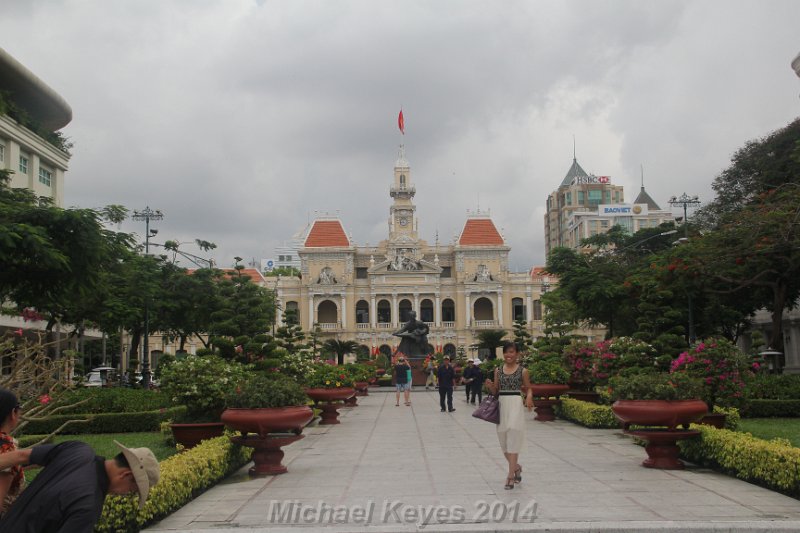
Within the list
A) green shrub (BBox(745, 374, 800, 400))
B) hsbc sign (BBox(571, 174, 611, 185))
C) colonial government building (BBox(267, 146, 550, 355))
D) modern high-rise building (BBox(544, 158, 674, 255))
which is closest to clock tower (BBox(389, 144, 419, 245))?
colonial government building (BBox(267, 146, 550, 355))

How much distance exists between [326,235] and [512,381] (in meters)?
70.8

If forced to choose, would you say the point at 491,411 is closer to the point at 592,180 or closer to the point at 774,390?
the point at 774,390

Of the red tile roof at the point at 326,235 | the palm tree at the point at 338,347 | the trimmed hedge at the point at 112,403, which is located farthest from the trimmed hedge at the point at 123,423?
the red tile roof at the point at 326,235

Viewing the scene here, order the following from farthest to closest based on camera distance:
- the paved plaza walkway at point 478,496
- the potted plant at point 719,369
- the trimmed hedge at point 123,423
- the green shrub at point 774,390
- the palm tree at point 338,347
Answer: the palm tree at point 338,347 < the green shrub at point 774,390 < the trimmed hedge at point 123,423 < the potted plant at point 719,369 < the paved plaza walkway at point 478,496

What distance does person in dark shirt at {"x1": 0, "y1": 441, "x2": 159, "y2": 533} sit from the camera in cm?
316

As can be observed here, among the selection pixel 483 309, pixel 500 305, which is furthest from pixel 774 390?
pixel 483 309

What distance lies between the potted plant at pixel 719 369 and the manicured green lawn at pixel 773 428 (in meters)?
0.83

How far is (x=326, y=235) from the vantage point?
78.3 meters

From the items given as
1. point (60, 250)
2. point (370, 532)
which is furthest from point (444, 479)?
point (60, 250)

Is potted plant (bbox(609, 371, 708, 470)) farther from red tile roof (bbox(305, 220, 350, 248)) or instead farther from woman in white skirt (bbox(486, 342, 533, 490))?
red tile roof (bbox(305, 220, 350, 248))

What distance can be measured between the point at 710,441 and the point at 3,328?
1263 inches

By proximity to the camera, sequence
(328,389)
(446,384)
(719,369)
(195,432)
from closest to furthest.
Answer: (195,432) < (719,369) < (328,389) < (446,384)

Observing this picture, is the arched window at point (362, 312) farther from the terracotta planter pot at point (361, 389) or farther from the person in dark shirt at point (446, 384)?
the person in dark shirt at point (446, 384)

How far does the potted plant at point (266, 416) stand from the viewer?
8516 millimetres
